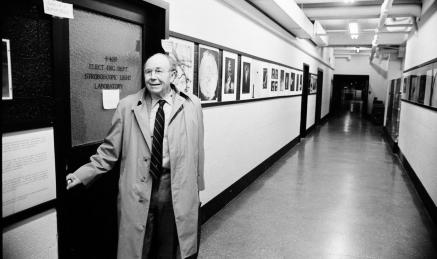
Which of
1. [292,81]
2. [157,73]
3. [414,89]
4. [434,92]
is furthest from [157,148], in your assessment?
[292,81]

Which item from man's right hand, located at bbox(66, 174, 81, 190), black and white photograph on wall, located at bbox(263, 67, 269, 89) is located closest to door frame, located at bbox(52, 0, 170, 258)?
man's right hand, located at bbox(66, 174, 81, 190)

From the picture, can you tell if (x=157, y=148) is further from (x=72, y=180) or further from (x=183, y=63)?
(x=183, y=63)

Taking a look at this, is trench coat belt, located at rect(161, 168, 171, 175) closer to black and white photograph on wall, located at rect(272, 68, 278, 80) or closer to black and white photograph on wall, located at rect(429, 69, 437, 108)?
black and white photograph on wall, located at rect(429, 69, 437, 108)

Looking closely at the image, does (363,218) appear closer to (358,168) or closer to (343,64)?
(358,168)

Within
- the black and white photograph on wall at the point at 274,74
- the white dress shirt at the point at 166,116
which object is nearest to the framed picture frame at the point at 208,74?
the white dress shirt at the point at 166,116

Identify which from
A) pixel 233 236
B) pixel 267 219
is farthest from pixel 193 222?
pixel 267 219

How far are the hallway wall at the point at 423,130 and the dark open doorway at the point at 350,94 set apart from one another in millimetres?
11100

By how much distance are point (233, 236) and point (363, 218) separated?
5.10 feet

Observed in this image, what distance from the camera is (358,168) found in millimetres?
6160

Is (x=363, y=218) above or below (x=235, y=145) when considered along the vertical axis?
below

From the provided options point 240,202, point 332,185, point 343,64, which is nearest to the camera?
point 240,202

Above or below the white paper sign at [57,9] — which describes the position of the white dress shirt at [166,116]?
below

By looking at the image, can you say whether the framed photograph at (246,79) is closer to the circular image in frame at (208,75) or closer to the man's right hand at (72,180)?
the circular image in frame at (208,75)

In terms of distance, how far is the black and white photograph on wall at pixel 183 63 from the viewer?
2865mm
